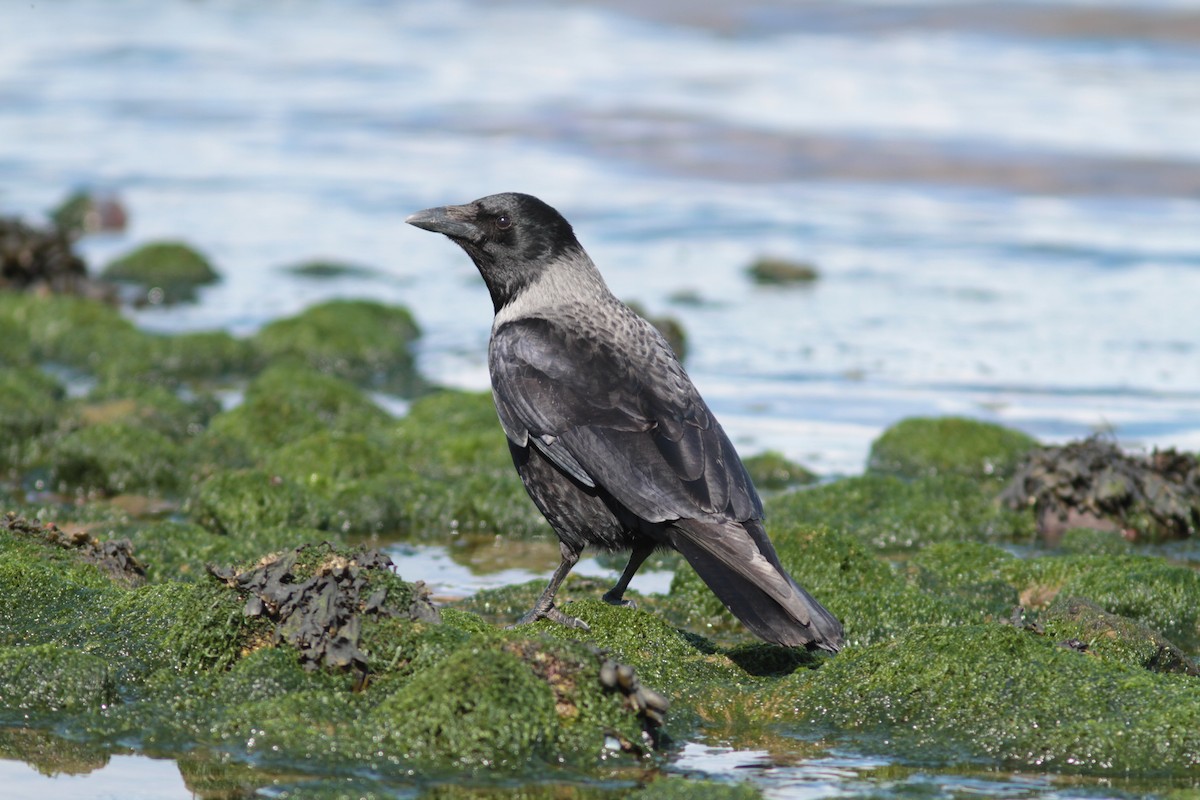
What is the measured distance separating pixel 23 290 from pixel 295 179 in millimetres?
7848

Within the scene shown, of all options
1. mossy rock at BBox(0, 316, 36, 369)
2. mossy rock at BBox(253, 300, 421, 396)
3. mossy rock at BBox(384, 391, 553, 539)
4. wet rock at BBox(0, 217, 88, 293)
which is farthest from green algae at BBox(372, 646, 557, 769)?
wet rock at BBox(0, 217, 88, 293)

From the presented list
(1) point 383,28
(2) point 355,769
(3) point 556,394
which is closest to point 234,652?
(2) point 355,769

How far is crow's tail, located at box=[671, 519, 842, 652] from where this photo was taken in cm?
580

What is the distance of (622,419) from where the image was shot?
6375 millimetres

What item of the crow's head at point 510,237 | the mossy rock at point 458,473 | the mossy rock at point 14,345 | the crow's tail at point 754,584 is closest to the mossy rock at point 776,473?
the mossy rock at point 458,473

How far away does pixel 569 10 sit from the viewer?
4278 centimetres

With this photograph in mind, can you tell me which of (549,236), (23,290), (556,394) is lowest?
(23,290)

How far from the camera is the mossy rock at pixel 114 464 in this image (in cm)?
979

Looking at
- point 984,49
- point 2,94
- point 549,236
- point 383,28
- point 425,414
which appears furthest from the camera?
point 383,28

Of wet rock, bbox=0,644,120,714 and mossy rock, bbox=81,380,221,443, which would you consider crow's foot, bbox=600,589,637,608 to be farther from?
mossy rock, bbox=81,380,221,443

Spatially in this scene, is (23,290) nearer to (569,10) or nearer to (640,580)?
(640,580)

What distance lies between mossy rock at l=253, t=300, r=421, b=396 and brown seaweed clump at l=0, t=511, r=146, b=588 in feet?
19.5

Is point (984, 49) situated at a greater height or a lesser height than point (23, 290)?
greater

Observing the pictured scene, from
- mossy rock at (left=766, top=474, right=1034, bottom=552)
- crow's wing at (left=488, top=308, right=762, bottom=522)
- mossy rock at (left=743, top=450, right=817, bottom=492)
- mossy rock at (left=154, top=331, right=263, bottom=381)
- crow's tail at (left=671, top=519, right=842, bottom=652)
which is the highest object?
crow's wing at (left=488, top=308, right=762, bottom=522)
